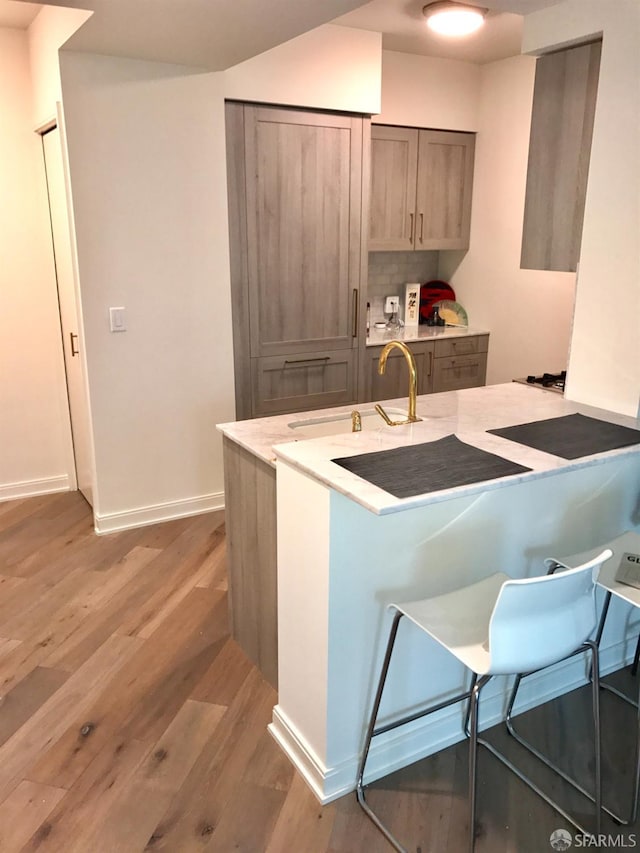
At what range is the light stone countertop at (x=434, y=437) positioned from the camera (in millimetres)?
1704

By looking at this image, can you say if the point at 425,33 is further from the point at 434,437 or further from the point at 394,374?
the point at 434,437

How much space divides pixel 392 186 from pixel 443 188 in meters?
0.44

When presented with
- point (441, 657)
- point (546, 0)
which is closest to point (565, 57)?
point (546, 0)

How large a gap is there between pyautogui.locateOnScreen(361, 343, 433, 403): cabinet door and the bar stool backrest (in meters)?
2.67

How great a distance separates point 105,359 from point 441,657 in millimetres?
2231

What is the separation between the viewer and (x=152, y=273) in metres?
3.46

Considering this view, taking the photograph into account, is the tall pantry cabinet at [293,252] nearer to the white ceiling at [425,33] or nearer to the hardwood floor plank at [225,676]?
the white ceiling at [425,33]

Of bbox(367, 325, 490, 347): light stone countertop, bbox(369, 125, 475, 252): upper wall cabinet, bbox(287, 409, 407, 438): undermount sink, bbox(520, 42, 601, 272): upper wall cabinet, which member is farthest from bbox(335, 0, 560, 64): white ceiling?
bbox(287, 409, 407, 438): undermount sink

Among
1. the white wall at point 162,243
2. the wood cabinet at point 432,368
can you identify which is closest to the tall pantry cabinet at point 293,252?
the white wall at point 162,243

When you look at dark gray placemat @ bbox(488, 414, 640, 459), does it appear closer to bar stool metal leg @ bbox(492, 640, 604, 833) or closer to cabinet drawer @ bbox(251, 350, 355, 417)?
bar stool metal leg @ bbox(492, 640, 604, 833)

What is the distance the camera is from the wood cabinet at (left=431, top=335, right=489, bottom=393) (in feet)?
15.2

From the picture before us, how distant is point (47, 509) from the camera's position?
3.93 m

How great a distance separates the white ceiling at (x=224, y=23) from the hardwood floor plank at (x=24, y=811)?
253 cm

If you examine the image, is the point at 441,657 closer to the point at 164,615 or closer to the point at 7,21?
the point at 164,615
